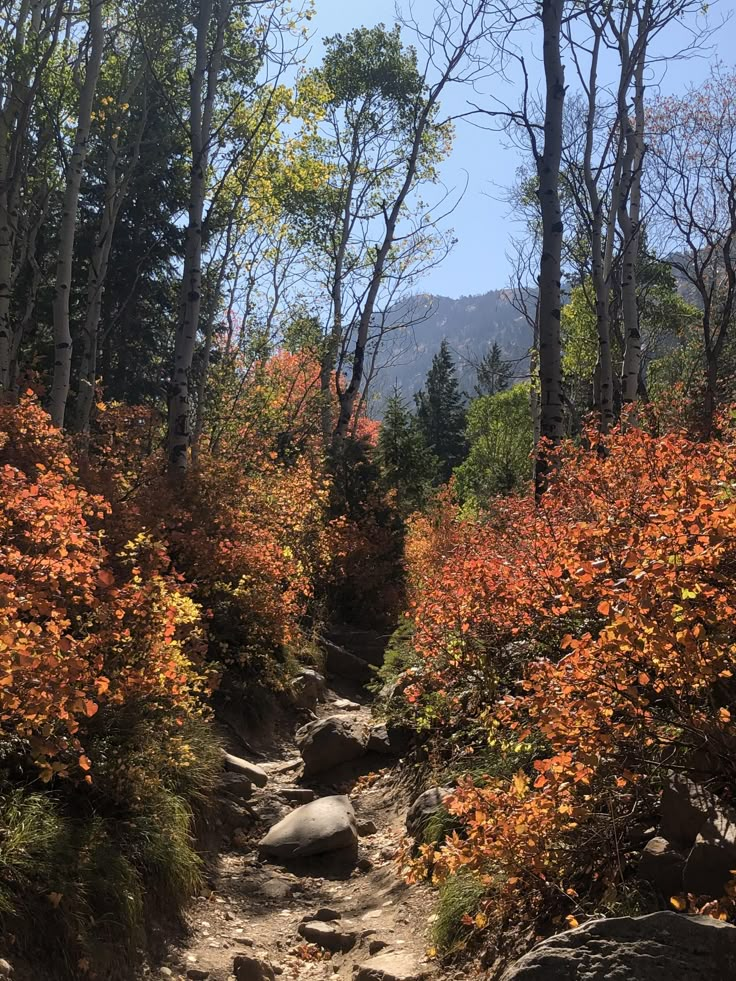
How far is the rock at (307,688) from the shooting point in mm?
9680

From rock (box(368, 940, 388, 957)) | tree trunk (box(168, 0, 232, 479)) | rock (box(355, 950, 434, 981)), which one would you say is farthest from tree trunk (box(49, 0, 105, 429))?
rock (box(355, 950, 434, 981))

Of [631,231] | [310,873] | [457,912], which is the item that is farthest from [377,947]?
[631,231]

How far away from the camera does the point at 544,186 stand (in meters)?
9.34

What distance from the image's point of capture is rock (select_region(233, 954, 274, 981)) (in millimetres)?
4305

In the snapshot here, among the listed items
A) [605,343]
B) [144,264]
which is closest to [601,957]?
[605,343]

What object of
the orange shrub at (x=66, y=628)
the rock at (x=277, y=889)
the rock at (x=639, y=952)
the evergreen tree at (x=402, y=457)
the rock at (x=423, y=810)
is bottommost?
the rock at (x=277, y=889)

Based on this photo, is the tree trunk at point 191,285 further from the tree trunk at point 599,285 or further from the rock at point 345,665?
the tree trunk at point 599,285

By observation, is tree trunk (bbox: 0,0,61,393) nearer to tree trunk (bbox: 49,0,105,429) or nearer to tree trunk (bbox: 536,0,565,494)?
tree trunk (bbox: 49,0,105,429)

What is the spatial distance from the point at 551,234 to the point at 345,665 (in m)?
6.88

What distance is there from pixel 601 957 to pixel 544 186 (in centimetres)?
858

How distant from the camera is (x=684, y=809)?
3623mm

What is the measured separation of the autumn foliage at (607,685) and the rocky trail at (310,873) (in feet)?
1.95

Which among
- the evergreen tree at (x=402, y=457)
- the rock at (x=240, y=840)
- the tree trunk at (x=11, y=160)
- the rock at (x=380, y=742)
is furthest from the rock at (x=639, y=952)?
the evergreen tree at (x=402, y=457)

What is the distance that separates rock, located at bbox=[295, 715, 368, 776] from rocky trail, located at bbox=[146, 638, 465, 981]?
0.4 inches
